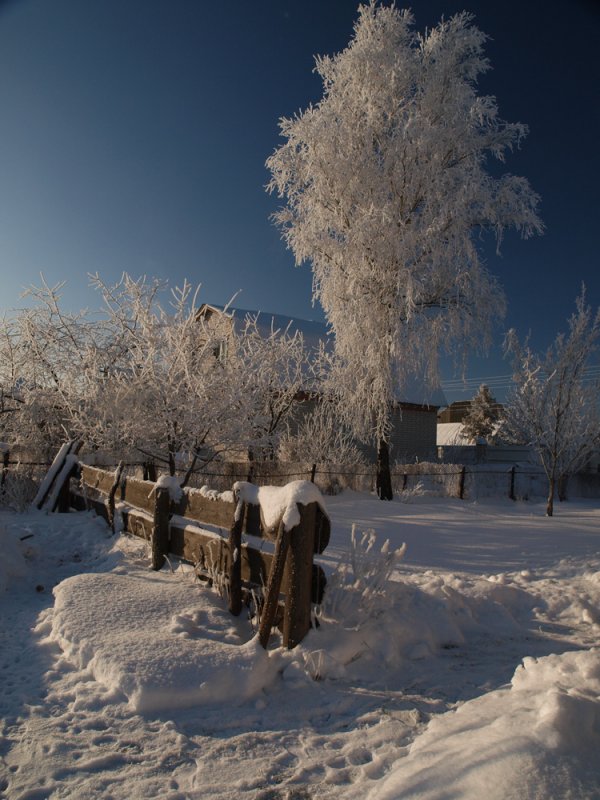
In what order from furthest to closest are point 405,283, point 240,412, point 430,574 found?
1. point 405,283
2. point 240,412
3. point 430,574

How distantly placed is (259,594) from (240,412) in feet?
16.4

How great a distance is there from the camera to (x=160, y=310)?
32.1 ft

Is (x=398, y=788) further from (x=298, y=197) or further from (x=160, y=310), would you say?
(x=298, y=197)

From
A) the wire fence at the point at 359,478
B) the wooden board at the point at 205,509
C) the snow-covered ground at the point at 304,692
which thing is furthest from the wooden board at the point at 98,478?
the wire fence at the point at 359,478

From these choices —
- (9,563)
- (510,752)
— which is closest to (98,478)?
(9,563)

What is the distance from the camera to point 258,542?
14.1 feet

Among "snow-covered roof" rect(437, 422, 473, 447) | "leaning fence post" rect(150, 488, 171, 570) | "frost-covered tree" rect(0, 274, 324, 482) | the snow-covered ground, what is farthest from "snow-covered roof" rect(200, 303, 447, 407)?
"snow-covered roof" rect(437, 422, 473, 447)

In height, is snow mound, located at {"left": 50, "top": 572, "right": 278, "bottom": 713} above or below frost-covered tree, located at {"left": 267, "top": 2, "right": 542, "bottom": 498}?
below

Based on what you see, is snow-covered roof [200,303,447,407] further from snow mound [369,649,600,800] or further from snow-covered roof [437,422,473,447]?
snow-covered roof [437,422,473,447]

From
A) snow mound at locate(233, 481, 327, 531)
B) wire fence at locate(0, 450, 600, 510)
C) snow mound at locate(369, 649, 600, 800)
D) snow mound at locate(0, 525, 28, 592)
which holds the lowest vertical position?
snow mound at locate(0, 525, 28, 592)

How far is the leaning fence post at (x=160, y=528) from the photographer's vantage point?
5.49 meters

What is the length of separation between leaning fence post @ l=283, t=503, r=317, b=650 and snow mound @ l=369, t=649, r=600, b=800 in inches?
42.4

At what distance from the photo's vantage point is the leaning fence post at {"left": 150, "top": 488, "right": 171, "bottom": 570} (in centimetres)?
549

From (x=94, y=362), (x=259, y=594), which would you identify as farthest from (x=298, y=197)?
(x=259, y=594)
